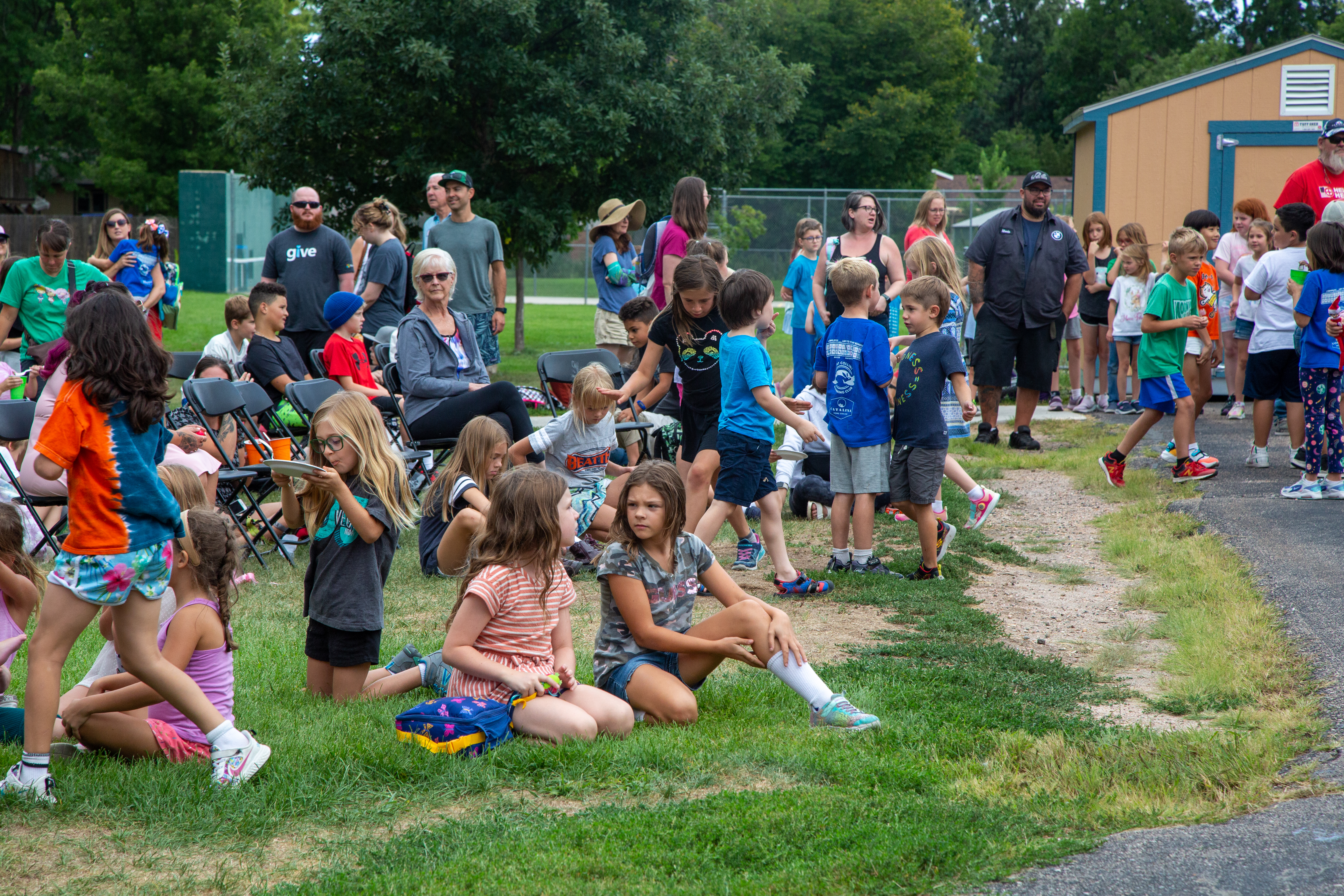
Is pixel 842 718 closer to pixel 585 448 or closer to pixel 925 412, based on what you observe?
pixel 925 412

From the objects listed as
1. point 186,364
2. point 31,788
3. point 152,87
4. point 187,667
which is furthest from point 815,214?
point 31,788

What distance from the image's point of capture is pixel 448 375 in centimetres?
763

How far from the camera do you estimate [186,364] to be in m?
8.57

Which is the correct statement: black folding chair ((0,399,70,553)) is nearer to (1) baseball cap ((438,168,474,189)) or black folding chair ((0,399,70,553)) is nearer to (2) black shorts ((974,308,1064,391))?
(1) baseball cap ((438,168,474,189))

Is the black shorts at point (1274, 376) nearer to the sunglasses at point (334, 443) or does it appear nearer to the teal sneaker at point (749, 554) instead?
the teal sneaker at point (749, 554)

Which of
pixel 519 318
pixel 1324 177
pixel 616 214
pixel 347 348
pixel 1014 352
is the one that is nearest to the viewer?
pixel 347 348

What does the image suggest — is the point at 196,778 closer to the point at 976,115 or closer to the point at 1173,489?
the point at 1173,489

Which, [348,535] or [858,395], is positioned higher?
[858,395]

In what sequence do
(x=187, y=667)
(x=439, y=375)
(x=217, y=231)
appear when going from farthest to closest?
(x=217, y=231) → (x=439, y=375) → (x=187, y=667)

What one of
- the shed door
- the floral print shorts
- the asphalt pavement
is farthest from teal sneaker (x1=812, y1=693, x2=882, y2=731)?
the shed door

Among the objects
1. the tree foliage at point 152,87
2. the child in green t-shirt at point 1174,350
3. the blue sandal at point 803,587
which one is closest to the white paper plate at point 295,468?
the blue sandal at point 803,587

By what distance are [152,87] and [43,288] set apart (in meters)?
26.1

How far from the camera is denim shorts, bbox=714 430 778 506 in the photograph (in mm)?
6082

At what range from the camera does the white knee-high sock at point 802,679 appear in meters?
4.18
